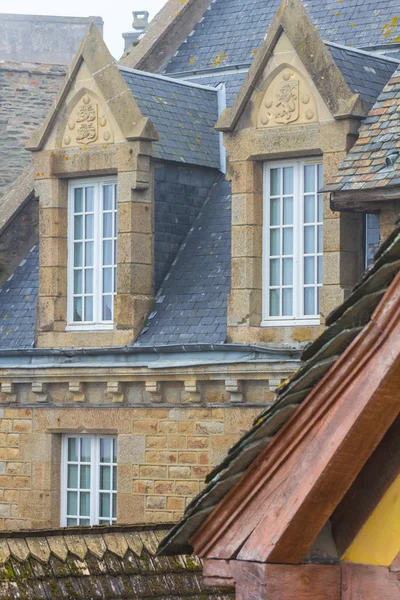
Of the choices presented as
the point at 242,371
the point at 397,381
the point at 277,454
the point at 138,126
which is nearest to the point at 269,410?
the point at 277,454

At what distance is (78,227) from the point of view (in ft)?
53.2

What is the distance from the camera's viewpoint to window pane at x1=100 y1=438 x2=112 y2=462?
15883 mm

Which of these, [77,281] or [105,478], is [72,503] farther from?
[77,281]

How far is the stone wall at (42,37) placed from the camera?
34031 mm

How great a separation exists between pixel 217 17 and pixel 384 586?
571 inches

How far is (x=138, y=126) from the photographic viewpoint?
50.3 feet

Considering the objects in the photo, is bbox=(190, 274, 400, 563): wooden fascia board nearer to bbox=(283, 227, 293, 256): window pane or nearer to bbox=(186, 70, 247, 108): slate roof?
bbox=(283, 227, 293, 256): window pane

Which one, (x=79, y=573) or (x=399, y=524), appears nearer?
(x=399, y=524)

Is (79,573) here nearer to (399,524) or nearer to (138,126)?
(399,524)

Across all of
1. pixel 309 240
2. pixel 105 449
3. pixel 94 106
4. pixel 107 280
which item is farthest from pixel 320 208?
pixel 105 449

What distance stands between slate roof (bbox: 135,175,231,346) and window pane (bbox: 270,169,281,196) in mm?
1108

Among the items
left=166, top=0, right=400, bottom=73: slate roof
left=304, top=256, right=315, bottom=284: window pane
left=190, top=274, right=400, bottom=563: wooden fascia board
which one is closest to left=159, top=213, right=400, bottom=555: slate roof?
left=190, top=274, right=400, bottom=563: wooden fascia board

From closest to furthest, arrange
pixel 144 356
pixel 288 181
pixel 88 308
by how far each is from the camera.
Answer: pixel 288 181, pixel 144 356, pixel 88 308

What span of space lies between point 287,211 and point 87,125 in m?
2.58
